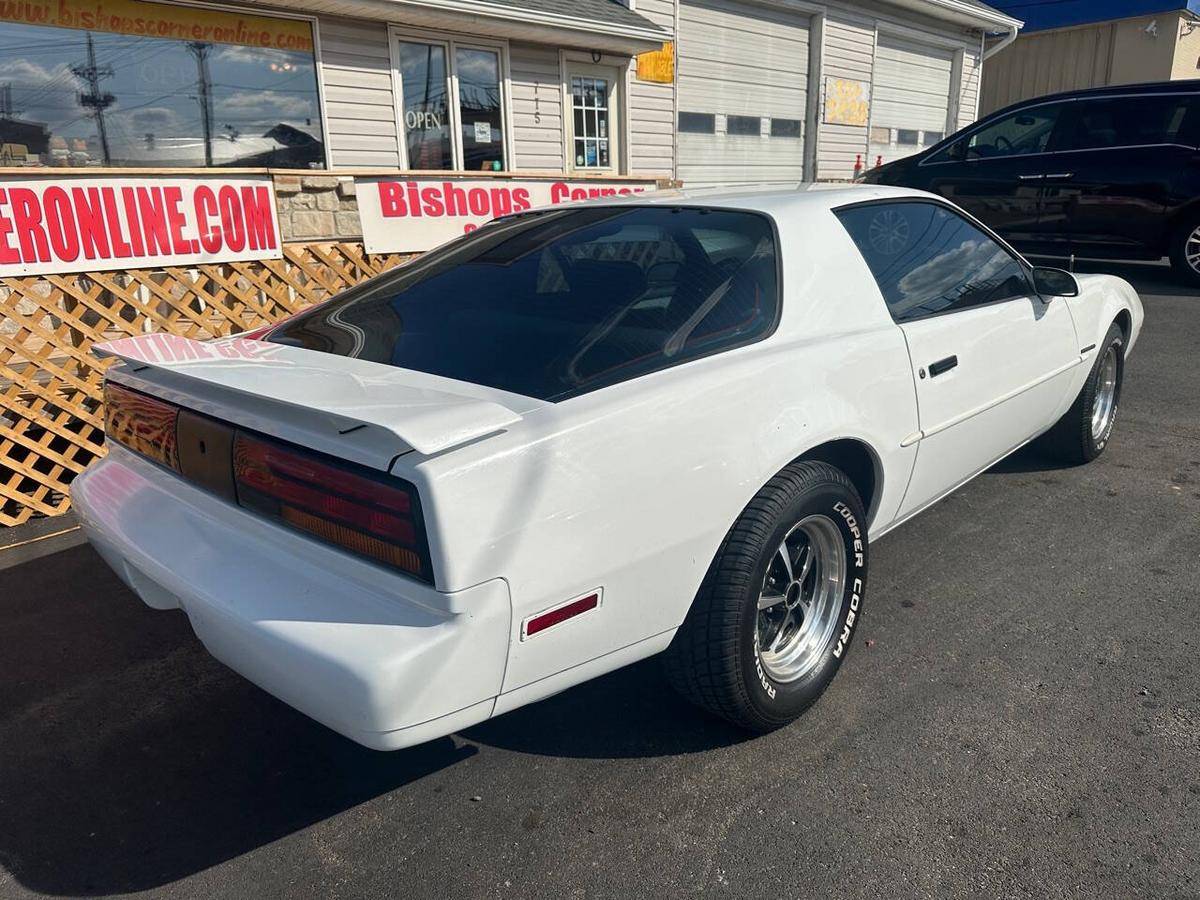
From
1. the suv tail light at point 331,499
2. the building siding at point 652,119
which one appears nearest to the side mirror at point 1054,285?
the suv tail light at point 331,499

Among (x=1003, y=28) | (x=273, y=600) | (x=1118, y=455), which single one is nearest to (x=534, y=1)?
(x=1118, y=455)

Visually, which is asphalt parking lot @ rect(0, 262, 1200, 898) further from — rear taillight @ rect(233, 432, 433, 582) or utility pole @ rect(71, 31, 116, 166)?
utility pole @ rect(71, 31, 116, 166)

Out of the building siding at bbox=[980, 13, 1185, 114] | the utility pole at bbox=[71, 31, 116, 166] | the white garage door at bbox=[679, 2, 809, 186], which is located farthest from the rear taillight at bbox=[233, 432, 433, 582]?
the building siding at bbox=[980, 13, 1185, 114]

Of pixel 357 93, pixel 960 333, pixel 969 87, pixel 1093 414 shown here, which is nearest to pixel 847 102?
pixel 969 87

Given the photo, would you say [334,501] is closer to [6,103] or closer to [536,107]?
[6,103]

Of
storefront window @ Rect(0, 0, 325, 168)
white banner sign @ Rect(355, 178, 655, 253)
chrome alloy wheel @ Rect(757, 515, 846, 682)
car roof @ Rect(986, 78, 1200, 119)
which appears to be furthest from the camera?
car roof @ Rect(986, 78, 1200, 119)

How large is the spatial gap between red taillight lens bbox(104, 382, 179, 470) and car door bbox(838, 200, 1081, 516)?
2.14m

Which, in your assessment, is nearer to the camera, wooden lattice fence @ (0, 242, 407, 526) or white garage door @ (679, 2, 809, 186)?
wooden lattice fence @ (0, 242, 407, 526)

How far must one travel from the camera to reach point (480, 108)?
9.63 m

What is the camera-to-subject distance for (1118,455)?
4.68 meters

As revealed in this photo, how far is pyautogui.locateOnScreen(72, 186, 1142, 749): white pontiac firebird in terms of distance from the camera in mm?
1804

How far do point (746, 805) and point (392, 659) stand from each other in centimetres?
103

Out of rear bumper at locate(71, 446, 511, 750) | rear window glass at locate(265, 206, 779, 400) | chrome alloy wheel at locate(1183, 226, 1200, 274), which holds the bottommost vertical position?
rear bumper at locate(71, 446, 511, 750)

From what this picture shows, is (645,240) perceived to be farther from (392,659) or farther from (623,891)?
(623,891)
